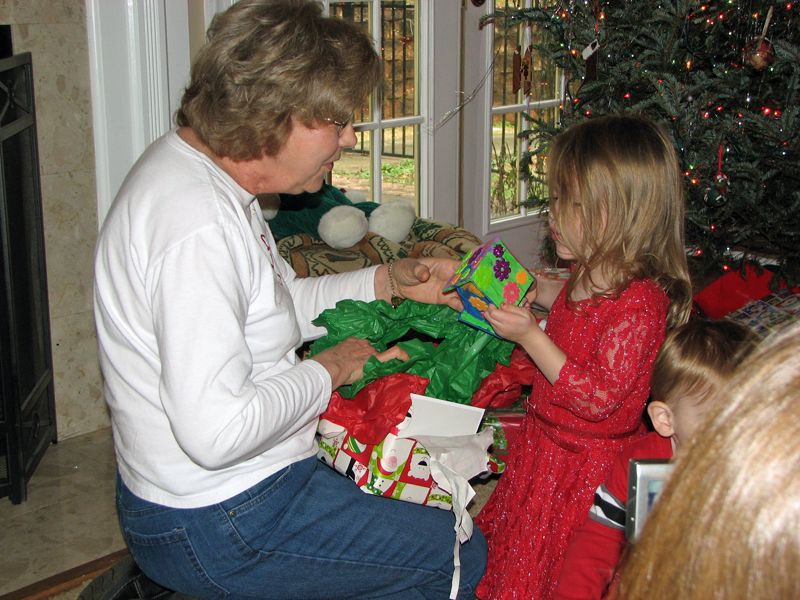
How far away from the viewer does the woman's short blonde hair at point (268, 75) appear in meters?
1.09

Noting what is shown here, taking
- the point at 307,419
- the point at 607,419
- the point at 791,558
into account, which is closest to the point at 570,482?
the point at 607,419

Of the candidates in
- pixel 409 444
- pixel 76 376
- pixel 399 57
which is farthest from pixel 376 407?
pixel 399 57

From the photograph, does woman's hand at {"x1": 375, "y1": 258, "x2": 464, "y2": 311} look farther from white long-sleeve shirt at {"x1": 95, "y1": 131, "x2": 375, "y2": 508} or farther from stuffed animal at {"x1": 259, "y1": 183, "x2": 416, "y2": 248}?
stuffed animal at {"x1": 259, "y1": 183, "x2": 416, "y2": 248}

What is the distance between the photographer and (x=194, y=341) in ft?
3.10

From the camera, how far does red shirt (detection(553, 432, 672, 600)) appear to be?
1116mm

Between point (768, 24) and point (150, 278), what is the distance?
2.39 meters

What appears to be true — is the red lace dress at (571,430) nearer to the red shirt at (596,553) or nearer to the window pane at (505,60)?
the red shirt at (596,553)

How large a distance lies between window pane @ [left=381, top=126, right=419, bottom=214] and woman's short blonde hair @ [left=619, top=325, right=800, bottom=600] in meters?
2.94

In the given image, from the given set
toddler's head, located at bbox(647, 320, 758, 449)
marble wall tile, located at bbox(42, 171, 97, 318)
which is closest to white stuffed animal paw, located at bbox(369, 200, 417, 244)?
marble wall tile, located at bbox(42, 171, 97, 318)

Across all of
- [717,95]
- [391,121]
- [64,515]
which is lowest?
[64,515]

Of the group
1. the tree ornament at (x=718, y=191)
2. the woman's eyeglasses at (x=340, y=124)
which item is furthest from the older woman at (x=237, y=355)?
the tree ornament at (x=718, y=191)

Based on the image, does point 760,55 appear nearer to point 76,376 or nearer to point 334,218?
point 334,218

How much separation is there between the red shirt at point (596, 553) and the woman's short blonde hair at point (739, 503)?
81 centimetres

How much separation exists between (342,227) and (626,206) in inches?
52.3
